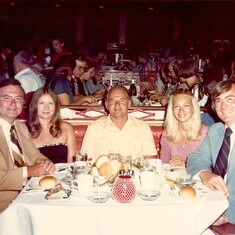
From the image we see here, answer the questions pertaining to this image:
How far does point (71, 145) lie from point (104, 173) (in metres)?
1.11

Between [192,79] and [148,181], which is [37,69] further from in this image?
[148,181]

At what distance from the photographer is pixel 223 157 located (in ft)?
8.59

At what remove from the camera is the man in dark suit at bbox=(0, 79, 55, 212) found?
2.59m

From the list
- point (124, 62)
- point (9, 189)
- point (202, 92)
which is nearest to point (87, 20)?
point (124, 62)

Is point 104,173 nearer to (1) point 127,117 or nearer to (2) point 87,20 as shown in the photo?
(1) point 127,117

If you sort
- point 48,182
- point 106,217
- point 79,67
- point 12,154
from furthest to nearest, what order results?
point 79,67 < point 12,154 < point 48,182 < point 106,217

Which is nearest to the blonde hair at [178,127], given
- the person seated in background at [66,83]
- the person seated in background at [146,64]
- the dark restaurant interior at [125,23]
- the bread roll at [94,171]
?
the bread roll at [94,171]

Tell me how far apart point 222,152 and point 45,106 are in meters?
1.59

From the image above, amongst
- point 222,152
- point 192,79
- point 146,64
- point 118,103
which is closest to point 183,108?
point 118,103

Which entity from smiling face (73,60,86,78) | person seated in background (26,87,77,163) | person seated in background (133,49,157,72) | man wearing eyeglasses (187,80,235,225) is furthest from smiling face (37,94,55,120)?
person seated in background (133,49,157,72)

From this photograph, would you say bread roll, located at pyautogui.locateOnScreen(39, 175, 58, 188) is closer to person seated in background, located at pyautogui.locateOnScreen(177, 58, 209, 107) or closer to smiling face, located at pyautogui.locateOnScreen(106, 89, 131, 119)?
smiling face, located at pyautogui.locateOnScreen(106, 89, 131, 119)

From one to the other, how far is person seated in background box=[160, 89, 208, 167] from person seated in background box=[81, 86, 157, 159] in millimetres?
210

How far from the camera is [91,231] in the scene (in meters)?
1.99

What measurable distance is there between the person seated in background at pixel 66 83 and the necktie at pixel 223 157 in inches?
99.5
